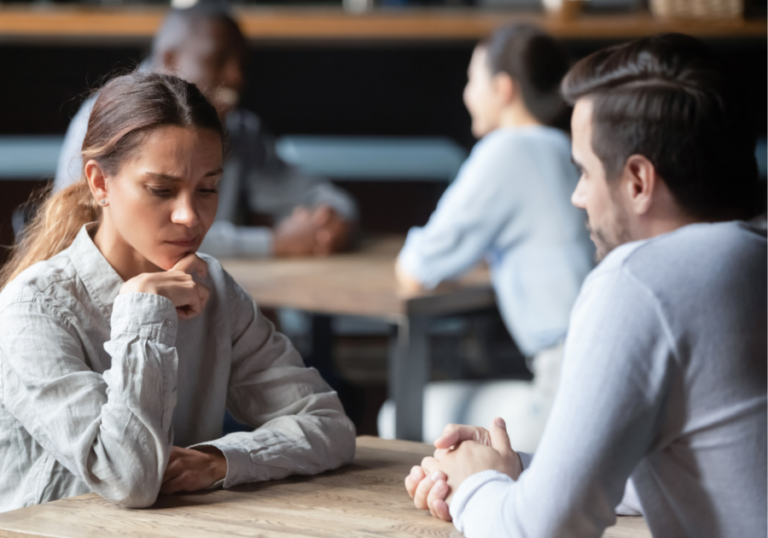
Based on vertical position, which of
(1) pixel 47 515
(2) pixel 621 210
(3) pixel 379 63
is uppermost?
(3) pixel 379 63

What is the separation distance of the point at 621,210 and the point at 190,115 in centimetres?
47

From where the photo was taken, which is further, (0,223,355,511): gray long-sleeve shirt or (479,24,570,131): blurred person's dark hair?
(479,24,570,131): blurred person's dark hair

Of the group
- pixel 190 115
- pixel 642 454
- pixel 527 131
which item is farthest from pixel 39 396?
pixel 527 131

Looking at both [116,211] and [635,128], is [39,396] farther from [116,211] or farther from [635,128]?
[635,128]

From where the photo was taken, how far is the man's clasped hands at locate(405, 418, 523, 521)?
92 cm

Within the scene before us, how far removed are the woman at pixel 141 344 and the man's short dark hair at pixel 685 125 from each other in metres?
0.43

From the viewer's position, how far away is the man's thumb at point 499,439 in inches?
38.3

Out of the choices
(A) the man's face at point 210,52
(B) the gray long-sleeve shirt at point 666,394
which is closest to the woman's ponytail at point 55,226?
(B) the gray long-sleeve shirt at point 666,394

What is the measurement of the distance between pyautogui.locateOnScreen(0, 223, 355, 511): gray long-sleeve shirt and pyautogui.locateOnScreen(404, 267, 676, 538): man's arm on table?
0.35 m

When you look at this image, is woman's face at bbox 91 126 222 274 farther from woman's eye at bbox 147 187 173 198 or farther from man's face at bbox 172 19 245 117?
man's face at bbox 172 19 245 117

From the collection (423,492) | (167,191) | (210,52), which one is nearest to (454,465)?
(423,492)

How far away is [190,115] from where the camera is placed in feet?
3.21

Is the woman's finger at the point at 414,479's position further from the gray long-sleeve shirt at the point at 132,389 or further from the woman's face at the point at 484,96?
the woman's face at the point at 484,96

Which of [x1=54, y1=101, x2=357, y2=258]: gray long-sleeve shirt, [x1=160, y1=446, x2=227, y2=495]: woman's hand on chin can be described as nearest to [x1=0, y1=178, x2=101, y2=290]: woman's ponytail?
[x1=160, y1=446, x2=227, y2=495]: woman's hand on chin
